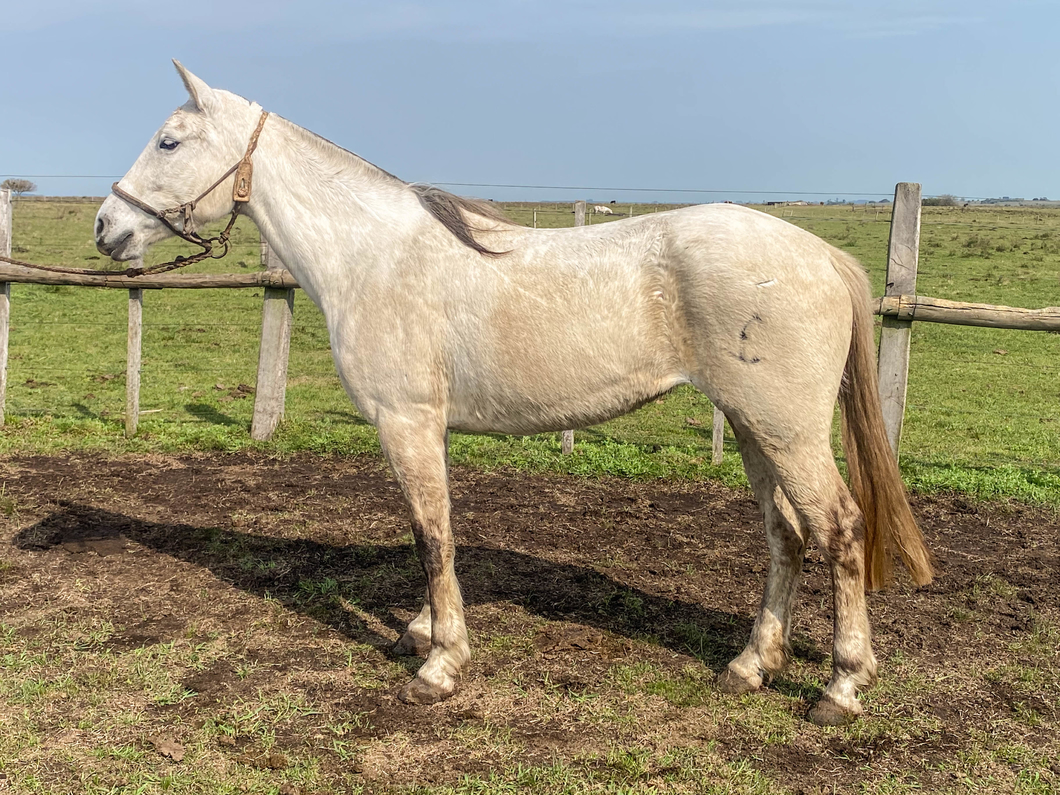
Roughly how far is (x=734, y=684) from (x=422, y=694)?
1328 mm

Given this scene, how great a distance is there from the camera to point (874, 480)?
12.1ft

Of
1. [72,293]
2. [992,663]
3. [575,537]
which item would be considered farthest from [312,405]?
[72,293]

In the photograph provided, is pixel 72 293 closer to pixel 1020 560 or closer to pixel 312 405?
pixel 312 405

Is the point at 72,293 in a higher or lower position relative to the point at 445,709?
higher

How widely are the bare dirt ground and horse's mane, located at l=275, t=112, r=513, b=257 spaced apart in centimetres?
197

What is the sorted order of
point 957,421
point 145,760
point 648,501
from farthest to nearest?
point 957,421 < point 648,501 < point 145,760

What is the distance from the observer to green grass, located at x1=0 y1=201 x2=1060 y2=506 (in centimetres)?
726

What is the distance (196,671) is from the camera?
3.78m

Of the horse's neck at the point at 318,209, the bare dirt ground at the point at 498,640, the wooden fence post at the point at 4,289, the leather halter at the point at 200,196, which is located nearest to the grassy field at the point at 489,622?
the bare dirt ground at the point at 498,640

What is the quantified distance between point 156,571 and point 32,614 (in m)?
0.74

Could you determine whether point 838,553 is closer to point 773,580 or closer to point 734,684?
point 773,580

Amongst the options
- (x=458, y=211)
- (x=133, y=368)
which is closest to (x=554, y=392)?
(x=458, y=211)

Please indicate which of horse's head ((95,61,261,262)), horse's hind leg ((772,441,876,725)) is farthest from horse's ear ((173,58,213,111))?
horse's hind leg ((772,441,876,725))

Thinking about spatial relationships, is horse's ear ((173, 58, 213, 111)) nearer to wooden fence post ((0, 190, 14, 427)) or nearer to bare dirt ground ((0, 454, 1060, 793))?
bare dirt ground ((0, 454, 1060, 793))
